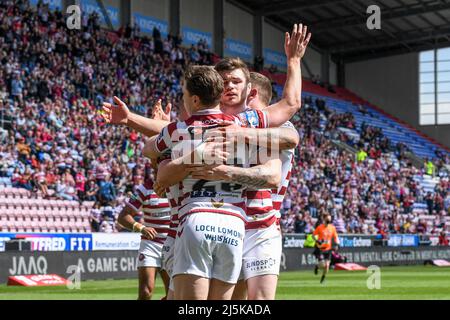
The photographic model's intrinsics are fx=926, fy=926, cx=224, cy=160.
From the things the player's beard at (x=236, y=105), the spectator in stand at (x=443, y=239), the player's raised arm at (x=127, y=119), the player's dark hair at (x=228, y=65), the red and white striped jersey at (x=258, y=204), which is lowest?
the spectator in stand at (x=443, y=239)

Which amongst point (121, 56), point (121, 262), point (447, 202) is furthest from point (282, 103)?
point (447, 202)

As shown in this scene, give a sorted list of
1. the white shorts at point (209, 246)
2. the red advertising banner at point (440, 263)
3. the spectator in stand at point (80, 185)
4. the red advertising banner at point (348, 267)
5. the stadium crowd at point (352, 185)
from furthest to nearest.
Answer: the red advertising banner at point (440, 263), the stadium crowd at point (352, 185), the red advertising banner at point (348, 267), the spectator in stand at point (80, 185), the white shorts at point (209, 246)

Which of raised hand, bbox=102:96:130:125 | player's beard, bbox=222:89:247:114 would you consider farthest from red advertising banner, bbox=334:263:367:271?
raised hand, bbox=102:96:130:125

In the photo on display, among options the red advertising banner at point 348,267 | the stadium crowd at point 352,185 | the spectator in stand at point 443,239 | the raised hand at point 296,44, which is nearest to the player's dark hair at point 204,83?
the raised hand at point 296,44

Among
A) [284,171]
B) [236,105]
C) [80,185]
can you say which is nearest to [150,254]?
[284,171]

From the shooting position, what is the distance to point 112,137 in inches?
1325

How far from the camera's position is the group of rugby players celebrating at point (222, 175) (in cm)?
639

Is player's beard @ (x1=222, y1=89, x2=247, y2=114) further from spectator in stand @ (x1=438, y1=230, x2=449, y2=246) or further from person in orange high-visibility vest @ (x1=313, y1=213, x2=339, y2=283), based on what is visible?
spectator in stand @ (x1=438, y1=230, x2=449, y2=246)

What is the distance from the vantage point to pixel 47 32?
122ft

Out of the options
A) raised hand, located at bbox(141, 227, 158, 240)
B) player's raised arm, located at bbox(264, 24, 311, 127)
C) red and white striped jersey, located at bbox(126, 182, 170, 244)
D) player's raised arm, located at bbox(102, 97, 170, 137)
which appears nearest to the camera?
player's raised arm, located at bbox(264, 24, 311, 127)

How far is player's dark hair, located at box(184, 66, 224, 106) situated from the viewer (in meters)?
6.38

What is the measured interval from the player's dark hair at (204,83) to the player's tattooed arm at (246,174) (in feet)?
1.57

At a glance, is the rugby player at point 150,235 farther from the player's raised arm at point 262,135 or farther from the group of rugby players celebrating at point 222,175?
the player's raised arm at point 262,135
